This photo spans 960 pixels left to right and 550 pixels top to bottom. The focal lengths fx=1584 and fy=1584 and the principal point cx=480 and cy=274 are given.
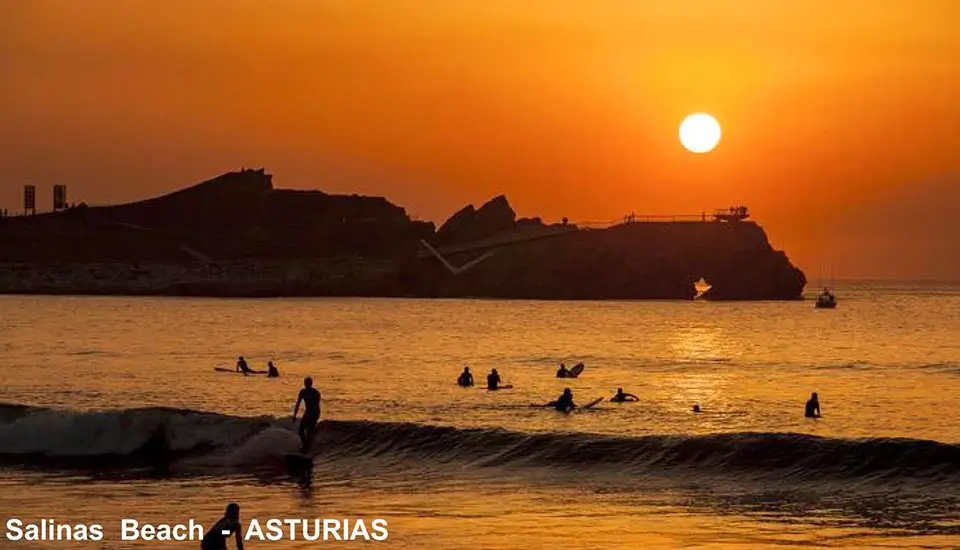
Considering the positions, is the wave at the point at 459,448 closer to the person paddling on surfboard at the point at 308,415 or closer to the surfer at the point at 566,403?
the person paddling on surfboard at the point at 308,415

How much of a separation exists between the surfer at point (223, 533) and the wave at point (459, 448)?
14.4m

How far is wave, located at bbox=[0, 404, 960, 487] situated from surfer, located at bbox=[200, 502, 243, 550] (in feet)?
47.3

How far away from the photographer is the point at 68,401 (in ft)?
198

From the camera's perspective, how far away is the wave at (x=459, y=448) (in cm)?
3903

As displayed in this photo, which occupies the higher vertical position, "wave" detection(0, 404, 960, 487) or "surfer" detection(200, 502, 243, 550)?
"wave" detection(0, 404, 960, 487)

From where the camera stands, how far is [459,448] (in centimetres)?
4347

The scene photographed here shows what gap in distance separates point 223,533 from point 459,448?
1863 cm

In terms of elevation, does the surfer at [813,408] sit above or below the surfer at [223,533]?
above

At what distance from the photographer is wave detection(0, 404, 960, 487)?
3903cm

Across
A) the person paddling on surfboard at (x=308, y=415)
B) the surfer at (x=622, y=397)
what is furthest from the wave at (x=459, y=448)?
the surfer at (x=622, y=397)

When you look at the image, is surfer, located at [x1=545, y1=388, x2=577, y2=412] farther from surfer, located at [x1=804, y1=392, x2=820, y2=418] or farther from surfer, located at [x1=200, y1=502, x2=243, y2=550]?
surfer, located at [x1=200, y1=502, x2=243, y2=550]

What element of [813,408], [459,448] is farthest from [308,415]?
[813,408]

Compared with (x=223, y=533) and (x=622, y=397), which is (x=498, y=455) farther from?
(x=622, y=397)

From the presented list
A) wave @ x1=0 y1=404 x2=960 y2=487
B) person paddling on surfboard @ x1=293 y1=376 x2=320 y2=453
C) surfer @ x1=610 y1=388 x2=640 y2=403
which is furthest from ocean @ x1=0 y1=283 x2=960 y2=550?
person paddling on surfboard @ x1=293 y1=376 x2=320 y2=453
